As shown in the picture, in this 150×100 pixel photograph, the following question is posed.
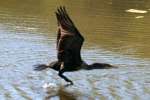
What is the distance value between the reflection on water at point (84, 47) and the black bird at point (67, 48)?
0.38 feet

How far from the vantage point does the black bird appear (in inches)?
166

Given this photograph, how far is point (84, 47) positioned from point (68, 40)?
127 centimetres

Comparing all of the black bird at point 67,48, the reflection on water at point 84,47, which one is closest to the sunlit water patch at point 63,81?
the reflection on water at point 84,47

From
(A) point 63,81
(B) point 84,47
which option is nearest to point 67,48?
(A) point 63,81

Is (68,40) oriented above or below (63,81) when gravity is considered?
above

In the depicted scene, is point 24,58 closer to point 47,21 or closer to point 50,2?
point 47,21

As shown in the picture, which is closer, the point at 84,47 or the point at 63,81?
the point at 63,81

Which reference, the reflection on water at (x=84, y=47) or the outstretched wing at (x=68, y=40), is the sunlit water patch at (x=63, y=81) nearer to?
the reflection on water at (x=84, y=47)

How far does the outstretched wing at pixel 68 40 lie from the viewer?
4211 millimetres

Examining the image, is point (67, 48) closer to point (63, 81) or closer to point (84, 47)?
point (63, 81)

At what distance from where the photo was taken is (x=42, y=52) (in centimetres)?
512

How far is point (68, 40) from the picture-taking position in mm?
4219

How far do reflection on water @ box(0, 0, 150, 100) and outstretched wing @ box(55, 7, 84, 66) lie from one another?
18 centimetres

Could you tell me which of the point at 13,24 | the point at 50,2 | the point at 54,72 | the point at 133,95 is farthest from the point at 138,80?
the point at 50,2
